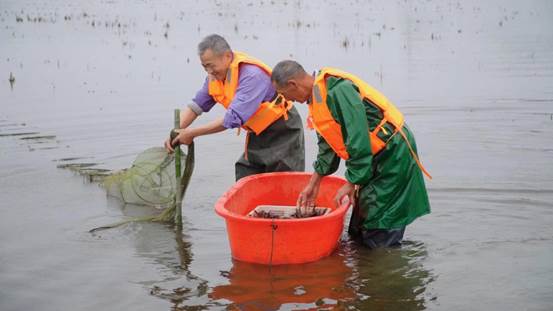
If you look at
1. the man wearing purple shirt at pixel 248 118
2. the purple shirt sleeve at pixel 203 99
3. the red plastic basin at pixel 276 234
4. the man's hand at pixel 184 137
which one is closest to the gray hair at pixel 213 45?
the man wearing purple shirt at pixel 248 118

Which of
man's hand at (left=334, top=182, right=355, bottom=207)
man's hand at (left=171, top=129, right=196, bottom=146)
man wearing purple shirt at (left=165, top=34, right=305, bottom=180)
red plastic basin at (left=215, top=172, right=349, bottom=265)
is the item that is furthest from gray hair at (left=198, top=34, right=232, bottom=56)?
man's hand at (left=334, top=182, right=355, bottom=207)

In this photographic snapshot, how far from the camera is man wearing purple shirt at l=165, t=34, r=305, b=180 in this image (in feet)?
17.4

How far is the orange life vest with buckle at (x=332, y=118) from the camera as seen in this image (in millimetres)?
4727

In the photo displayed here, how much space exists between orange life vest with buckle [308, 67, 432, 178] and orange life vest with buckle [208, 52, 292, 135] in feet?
2.47

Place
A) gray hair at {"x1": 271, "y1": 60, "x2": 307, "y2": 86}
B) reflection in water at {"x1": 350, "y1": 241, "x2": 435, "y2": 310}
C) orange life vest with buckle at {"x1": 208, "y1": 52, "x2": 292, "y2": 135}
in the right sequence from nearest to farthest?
reflection in water at {"x1": 350, "y1": 241, "x2": 435, "y2": 310}
gray hair at {"x1": 271, "y1": 60, "x2": 307, "y2": 86}
orange life vest with buckle at {"x1": 208, "y1": 52, "x2": 292, "y2": 135}

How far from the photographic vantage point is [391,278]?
4.82 meters

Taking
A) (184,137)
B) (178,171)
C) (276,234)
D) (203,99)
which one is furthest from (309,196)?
(203,99)

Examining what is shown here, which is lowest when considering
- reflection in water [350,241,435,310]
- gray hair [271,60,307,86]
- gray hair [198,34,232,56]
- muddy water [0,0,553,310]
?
reflection in water [350,241,435,310]

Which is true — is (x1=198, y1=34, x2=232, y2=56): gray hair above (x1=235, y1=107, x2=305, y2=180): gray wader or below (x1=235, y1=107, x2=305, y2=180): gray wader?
above

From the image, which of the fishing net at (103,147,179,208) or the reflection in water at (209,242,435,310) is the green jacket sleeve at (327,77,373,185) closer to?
the reflection in water at (209,242,435,310)

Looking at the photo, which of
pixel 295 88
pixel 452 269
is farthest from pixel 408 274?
pixel 295 88

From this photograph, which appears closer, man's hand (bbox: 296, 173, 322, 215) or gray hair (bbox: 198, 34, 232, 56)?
man's hand (bbox: 296, 173, 322, 215)

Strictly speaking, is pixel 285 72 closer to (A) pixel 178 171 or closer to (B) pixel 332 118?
(B) pixel 332 118

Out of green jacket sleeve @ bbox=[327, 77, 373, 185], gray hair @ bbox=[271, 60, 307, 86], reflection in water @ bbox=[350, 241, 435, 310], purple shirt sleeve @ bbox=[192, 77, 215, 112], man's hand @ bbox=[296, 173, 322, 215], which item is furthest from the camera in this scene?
purple shirt sleeve @ bbox=[192, 77, 215, 112]
